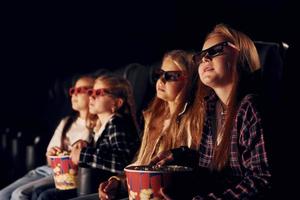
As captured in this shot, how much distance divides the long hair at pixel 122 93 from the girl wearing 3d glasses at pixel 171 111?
340 millimetres

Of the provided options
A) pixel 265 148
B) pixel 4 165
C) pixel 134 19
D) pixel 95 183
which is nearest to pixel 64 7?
pixel 134 19

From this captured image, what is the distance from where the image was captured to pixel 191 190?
175cm

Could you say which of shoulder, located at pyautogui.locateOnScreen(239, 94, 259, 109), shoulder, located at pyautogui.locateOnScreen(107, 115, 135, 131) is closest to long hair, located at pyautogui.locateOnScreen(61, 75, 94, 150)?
shoulder, located at pyautogui.locateOnScreen(107, 115, 135, 131)

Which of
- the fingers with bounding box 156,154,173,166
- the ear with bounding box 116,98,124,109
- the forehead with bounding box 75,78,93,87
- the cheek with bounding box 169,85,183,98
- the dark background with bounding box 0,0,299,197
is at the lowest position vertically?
the fingers with bounding box 156,154,173,166

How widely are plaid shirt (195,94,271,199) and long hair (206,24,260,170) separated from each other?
0.03 meters

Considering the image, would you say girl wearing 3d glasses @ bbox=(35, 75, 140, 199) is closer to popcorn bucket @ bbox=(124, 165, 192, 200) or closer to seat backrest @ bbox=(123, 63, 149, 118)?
seat backrest @ bbox=(123, 63, 149, 118)

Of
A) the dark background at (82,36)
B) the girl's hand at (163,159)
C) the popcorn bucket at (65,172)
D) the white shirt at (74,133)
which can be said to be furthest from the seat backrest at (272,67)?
the white shirt at (74,133)

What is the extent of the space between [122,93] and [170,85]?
21.6 inches

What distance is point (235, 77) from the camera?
73.2 inches

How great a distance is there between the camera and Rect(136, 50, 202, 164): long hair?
2189mm

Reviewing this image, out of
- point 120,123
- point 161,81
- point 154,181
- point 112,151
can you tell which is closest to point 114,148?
point 112,151

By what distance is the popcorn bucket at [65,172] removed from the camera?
7.86 ft

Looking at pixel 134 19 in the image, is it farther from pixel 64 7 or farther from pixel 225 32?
pixel 225 32

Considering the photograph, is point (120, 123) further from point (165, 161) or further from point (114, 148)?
point (165, 161)
